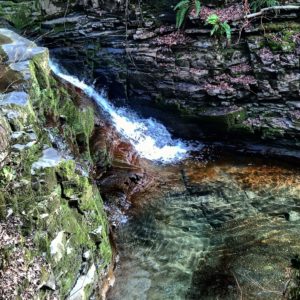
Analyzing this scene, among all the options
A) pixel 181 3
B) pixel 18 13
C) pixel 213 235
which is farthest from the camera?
pixel 18 13

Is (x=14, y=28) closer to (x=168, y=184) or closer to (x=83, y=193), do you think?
(x=168, y=184)

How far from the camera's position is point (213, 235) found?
7.04 m

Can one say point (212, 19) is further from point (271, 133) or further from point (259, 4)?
point (271, 133)

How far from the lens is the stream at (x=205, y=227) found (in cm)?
595

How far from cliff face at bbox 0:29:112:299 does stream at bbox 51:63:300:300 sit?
75cm

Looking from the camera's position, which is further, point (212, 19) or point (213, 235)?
point (212, 19)

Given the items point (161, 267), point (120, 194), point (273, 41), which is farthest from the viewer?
point (273, 41)

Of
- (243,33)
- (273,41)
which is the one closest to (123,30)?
(243,33)

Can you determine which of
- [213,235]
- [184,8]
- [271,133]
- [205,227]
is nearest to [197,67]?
[184,8]

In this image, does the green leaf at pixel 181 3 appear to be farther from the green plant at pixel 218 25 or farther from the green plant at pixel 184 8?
the green plant at pixel 218 25

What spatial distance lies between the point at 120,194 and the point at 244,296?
11.3ft

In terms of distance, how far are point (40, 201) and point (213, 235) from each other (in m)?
3.49

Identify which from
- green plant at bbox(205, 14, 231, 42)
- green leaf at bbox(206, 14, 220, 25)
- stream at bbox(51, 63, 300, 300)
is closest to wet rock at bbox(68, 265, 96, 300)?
stream at bbox(51, 63, 300, 300)

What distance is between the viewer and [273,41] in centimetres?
884
